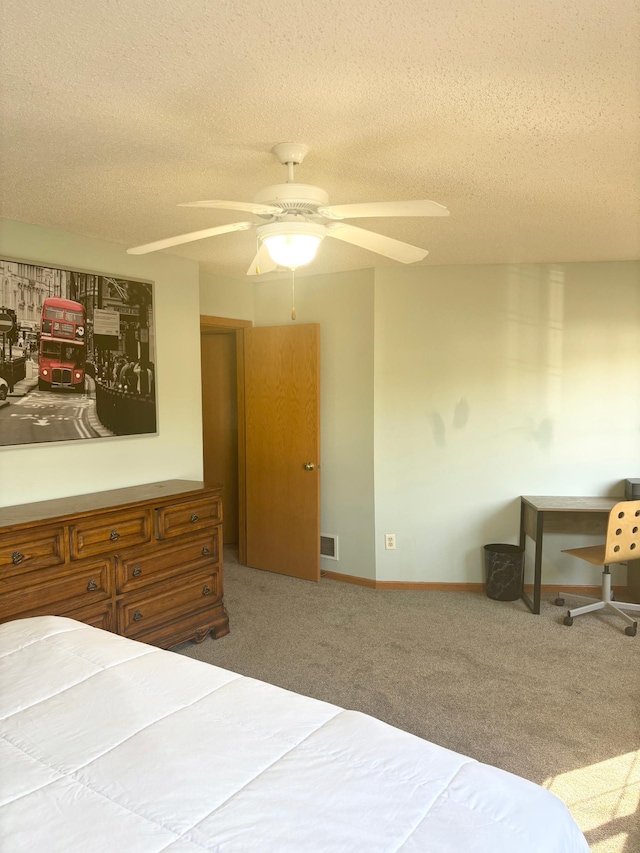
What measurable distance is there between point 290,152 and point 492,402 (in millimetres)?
2897

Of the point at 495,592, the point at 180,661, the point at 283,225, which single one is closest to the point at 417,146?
the point at 283,225

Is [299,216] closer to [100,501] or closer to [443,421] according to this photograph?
[100,501]

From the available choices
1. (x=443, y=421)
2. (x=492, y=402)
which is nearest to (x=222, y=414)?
(x=443, y=421)

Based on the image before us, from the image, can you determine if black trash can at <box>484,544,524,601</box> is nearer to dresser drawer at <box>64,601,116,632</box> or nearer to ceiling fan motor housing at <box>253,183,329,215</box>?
dresser drawer at <box>64,601,116,632</box>

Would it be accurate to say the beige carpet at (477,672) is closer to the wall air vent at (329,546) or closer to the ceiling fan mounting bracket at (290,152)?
the wall air vent at (329,546)

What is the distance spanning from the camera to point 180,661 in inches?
75.4

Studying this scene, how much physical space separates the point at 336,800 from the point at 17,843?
616 millimetres

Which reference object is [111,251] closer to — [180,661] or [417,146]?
[417,146]

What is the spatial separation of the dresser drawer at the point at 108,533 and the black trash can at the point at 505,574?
8.14 feet

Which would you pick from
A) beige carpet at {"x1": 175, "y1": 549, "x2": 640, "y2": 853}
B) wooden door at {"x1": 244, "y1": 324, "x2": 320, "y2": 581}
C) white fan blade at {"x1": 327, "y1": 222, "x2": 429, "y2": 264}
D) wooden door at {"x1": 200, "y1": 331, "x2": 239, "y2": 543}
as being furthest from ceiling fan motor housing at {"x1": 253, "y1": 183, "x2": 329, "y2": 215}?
wooden door at {"x1": 200, "y1": 331, "x2": 239, "y2": 543}

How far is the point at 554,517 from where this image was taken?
15.1 feet

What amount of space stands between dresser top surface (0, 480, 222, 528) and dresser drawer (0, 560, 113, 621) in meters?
0.27

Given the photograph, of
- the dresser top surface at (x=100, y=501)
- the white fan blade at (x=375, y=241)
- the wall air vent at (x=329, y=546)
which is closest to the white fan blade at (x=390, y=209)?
the white fan blade at (x=375, y=241)

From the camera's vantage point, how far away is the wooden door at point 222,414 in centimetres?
586
